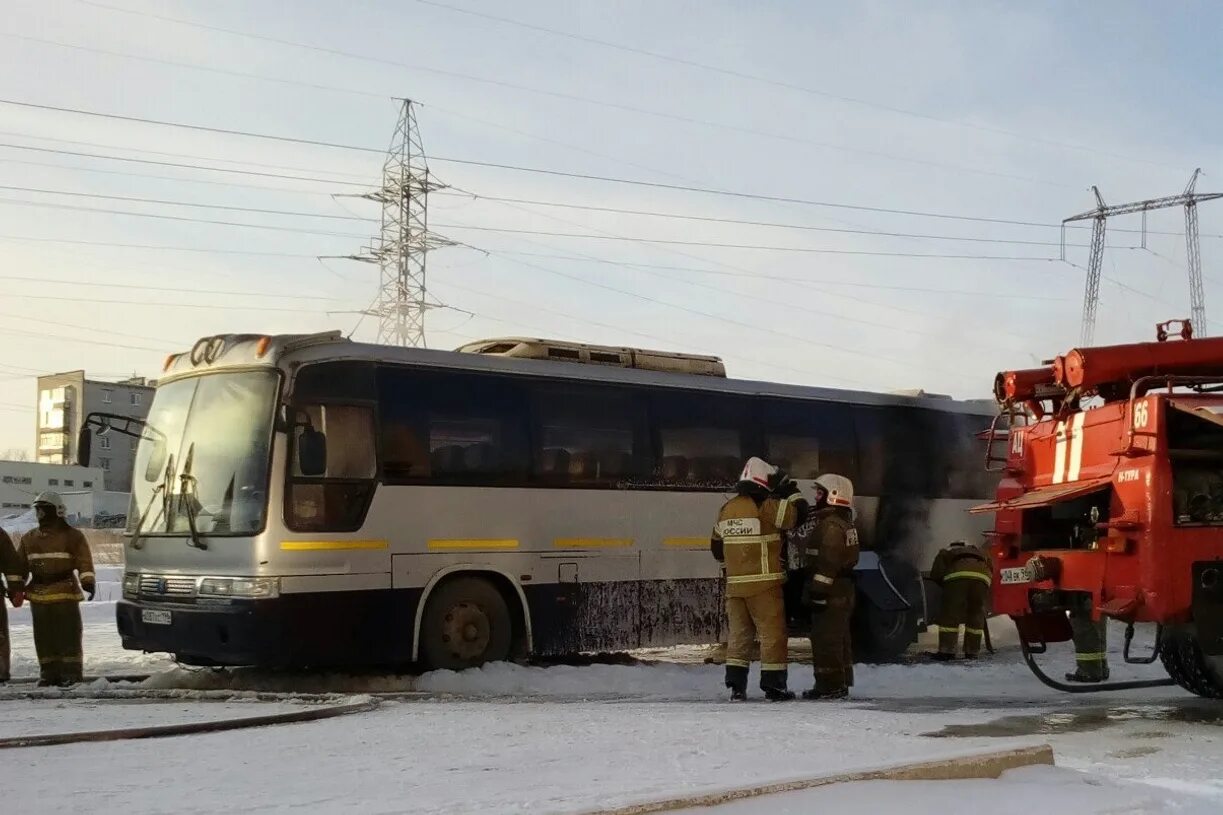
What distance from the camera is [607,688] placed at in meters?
12.1

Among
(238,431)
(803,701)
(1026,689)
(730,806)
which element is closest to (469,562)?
(238,431)

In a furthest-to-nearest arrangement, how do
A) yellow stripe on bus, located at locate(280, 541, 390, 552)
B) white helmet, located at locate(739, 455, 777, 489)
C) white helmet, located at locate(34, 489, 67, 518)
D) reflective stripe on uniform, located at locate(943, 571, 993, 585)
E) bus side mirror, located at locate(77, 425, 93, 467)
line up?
reflective stripe on uniform, located at locate(943, 571, 993, 585) → bus side mirror, located at locate(77, 425, 93, 467) → white helmet, located at locate(34, 489, 67, 518) → yellow stripe on bus, located at locate(280, 541, 390, 552) → white helmet, located at locate(739, 455, 777, 489)

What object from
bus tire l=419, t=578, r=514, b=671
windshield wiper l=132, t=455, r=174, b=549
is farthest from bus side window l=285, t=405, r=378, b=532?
windshield wiper l=132, t=455, r=174, b=549

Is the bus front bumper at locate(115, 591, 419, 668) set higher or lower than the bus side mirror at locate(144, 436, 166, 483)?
lower

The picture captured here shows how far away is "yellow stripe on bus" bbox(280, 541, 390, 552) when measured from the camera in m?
11.2

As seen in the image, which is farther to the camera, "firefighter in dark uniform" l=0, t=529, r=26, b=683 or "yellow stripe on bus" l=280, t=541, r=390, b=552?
"firefighter in dark uniform" l=0, t=529, r=26, b=683

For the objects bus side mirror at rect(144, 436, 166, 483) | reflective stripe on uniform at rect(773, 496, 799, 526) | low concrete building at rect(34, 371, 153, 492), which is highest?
low concrete building at rect(34, 371, 153, 492)

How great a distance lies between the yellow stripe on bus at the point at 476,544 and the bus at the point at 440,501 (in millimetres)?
22

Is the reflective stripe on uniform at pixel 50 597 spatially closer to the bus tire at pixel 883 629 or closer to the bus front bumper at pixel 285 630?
the bus front bumper at pixel 285 630

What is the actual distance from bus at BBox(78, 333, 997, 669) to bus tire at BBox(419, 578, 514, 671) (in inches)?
0.8

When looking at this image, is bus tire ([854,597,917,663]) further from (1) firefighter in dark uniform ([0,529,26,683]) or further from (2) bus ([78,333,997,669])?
(1) firefighter in dark uniform ([0,529,26,683])

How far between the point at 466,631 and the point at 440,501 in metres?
1.23

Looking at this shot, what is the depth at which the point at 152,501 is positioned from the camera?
12219 millimetres

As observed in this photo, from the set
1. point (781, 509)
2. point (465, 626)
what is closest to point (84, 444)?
point (465, 626)
